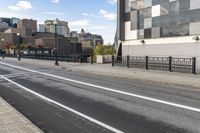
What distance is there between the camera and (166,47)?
1127 inches

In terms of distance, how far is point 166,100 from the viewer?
1248 cm

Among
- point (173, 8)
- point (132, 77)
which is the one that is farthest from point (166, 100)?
point (173, 8)

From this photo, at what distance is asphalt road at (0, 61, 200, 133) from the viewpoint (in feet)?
28.5

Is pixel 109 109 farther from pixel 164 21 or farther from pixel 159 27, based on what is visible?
pixel 159 27

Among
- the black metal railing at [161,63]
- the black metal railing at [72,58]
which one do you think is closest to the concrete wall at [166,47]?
the black metal railing at [161,63]

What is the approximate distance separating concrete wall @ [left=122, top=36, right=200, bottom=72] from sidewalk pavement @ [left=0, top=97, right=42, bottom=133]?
17.8 metres

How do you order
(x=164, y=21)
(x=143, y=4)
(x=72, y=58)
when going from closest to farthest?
(x=164, y=21) < (x=143, y=4) < (x=72, y=58)

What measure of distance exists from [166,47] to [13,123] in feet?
71.4

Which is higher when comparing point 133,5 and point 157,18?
point 133,5

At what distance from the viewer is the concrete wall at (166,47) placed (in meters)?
25.8

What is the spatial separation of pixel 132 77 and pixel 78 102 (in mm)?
9051

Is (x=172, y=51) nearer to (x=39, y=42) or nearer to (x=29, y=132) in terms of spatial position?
(x=29, y=132)

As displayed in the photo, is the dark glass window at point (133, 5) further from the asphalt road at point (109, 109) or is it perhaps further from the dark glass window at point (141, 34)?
the asphalt road at point (109, 109)

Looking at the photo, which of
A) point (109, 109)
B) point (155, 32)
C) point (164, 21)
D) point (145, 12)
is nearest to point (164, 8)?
point (164, 21)
